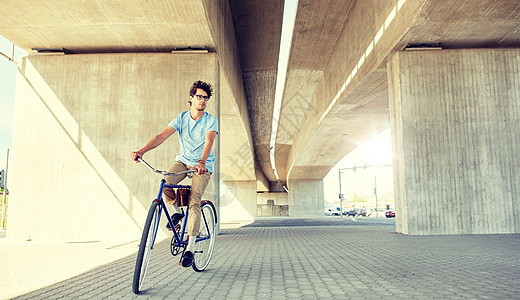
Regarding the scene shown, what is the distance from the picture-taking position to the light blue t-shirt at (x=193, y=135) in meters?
4.29

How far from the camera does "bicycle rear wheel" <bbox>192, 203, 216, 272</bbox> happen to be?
4525mm

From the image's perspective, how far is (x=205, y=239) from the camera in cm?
458

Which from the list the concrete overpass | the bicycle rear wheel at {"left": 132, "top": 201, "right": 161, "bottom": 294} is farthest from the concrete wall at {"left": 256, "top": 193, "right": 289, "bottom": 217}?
the bicycle rear wheel at {"left": 132, "top": 201, "right": 161, "bottom": 294}

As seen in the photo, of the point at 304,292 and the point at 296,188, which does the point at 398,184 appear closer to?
the point at 304,292

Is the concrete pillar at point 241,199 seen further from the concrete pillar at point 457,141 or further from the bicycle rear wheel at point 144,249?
the bicycle rear wheel at point 144,249

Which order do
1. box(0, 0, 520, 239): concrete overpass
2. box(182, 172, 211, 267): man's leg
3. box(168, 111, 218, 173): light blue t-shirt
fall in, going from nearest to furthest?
box(182, 172, 211, 267): man's leg → box(168, 111, 218, 173): light blue t-shirt → box(0, 0, 520, 239): concrete overpass

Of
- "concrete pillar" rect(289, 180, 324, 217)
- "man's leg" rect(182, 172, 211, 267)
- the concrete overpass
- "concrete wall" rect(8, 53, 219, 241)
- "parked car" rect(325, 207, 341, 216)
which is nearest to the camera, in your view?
"man's leg" rect(182, 172, 211, 267)

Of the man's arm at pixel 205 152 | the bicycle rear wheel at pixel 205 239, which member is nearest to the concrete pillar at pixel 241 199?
the bicycle rear wheel at pixel 205 239

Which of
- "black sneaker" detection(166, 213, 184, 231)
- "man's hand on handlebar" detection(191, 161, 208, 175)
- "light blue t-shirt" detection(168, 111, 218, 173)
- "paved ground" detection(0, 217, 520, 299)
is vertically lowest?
"paved ground" detection(0, 217, 520, 299)

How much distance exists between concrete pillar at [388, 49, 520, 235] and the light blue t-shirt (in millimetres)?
7936

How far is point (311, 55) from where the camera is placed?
18.6 meters

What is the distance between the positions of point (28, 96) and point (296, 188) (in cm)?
3762

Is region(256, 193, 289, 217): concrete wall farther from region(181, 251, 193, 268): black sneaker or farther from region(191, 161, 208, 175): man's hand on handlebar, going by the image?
region(191, 161, 208, 175): man's hand on handlebar

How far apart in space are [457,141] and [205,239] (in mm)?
8901
